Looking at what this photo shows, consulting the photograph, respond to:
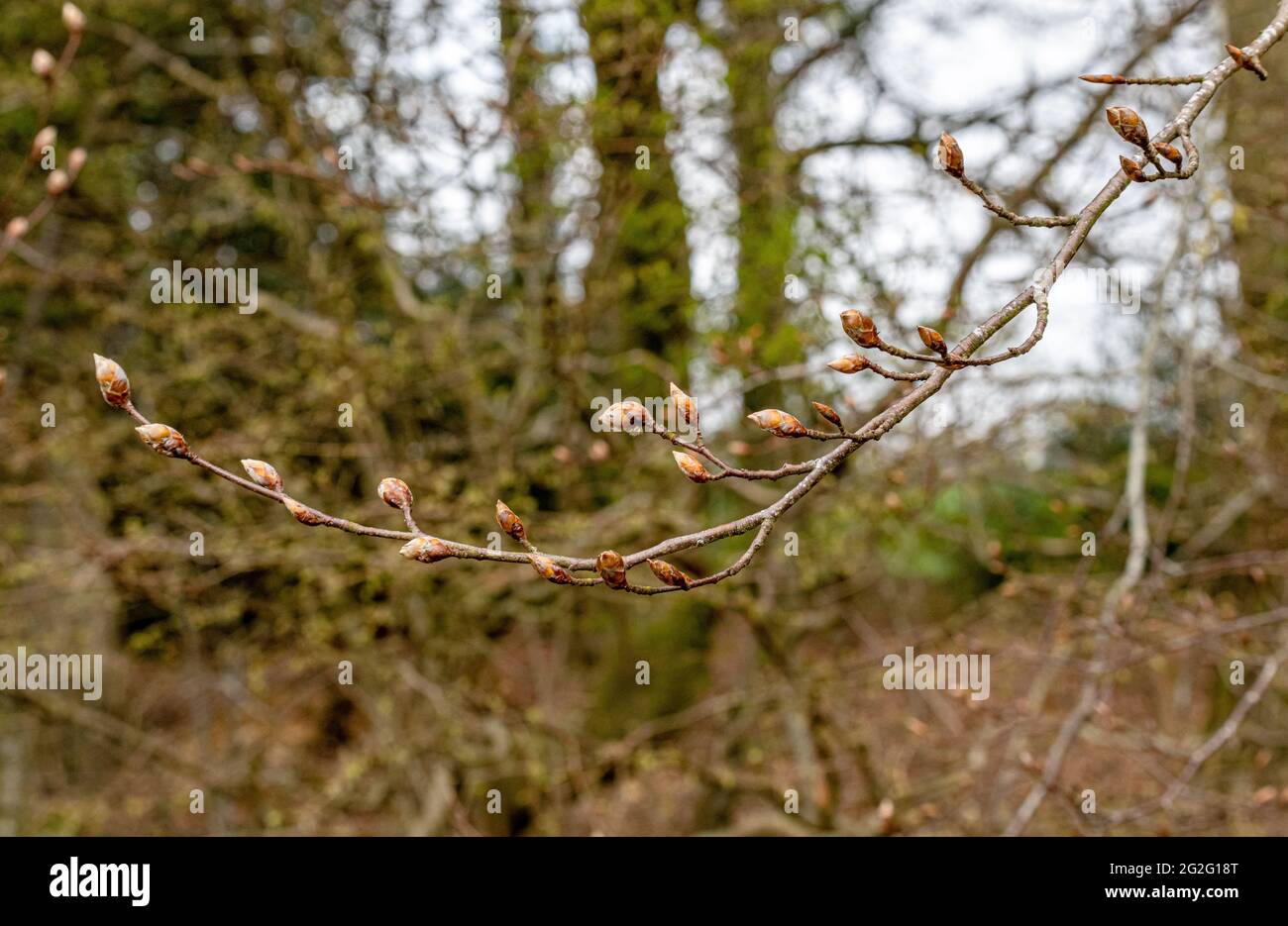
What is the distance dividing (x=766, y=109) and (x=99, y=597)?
473 centimetres

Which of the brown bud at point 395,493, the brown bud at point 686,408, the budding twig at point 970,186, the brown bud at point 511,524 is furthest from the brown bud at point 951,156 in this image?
the brown bud at point 395,493

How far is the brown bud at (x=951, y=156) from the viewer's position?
1.12 meters

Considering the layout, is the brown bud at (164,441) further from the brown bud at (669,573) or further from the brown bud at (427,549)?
the brown bud at (669,573)

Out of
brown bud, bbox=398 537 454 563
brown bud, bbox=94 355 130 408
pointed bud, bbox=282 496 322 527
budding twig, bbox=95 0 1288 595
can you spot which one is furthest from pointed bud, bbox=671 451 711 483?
brown bud, bbox=94 355 130 408

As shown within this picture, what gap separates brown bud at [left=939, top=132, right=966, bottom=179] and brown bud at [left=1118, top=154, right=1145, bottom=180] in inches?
6.9

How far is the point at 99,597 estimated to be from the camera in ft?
18.2

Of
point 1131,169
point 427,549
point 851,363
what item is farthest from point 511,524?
point 1131,169

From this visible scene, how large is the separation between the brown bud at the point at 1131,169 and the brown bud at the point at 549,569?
2.61 feet

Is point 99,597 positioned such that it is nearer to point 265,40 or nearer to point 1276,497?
point 265,40

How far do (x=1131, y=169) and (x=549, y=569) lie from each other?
818 millimetres

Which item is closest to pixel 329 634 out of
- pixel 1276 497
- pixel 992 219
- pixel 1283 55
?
pixel 992 219

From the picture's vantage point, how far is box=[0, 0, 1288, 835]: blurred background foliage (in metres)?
4.40
